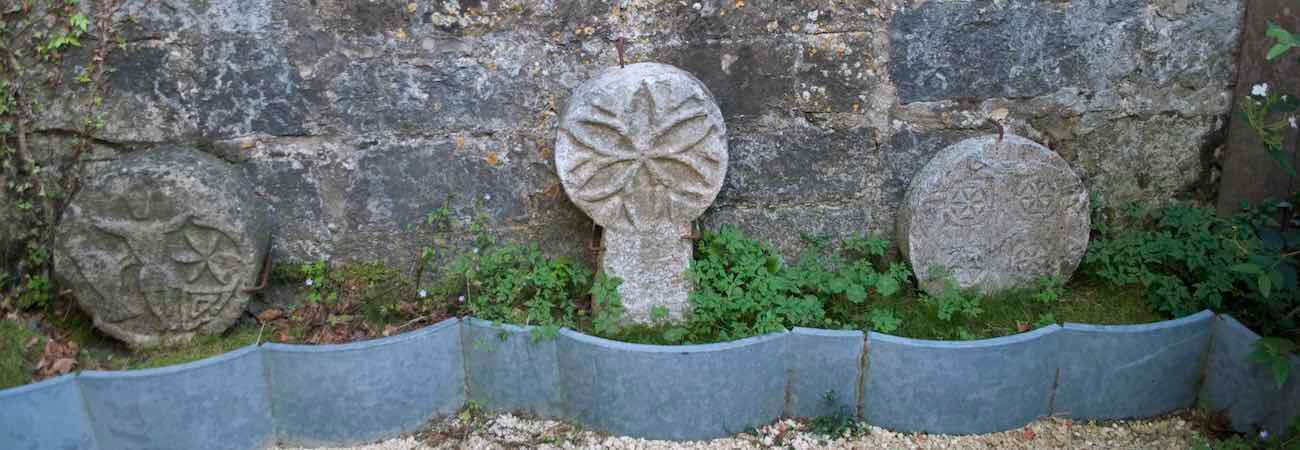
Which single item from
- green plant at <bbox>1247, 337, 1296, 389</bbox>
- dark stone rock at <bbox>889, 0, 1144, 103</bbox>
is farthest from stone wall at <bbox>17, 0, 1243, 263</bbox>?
green plant at <bbox>1247, 337, 1296, 389</bbox>

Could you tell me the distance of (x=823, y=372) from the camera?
309 cm

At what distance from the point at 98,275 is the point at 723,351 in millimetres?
2011

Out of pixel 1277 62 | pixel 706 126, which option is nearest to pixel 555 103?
pixel 706 126

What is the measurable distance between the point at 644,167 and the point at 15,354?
6.75ft

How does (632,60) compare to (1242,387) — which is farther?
(632,60)

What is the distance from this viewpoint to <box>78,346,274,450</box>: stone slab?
2.89 meters

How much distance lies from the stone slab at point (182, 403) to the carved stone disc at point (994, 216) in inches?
88.6

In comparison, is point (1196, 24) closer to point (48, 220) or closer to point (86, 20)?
point (86, 20)

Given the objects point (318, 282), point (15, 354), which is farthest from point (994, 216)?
point (15, 354)

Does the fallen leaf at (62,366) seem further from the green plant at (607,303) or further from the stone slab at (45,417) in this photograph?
the green plant at (607,303)

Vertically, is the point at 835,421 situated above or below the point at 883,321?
below

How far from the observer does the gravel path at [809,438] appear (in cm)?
305

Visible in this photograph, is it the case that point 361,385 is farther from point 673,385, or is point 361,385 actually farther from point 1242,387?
point 1242,387

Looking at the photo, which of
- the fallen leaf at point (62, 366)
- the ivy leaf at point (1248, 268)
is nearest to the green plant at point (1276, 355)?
the ivy leaf at point (1248, 268)
